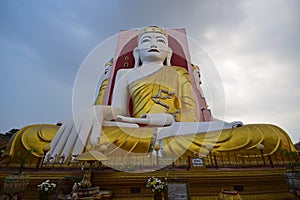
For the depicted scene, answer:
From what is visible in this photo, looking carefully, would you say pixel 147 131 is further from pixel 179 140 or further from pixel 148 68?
pixel 148 68

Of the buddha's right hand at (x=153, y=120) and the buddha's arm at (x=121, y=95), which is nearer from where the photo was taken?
the buddha's right hand at (x=153, y=120)

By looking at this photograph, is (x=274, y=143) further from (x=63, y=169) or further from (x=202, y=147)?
(x=63, y=169)

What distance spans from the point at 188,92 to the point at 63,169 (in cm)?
447

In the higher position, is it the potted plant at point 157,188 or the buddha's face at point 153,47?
the buddha's face at point 153,47

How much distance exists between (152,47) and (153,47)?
1.5 inches

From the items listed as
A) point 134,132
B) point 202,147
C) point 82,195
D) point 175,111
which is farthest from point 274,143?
point 82,195

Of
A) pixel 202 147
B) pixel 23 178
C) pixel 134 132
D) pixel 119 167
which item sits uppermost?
pixel 134 132

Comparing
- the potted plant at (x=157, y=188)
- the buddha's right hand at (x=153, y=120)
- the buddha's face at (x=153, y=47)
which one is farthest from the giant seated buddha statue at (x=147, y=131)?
the potted plant at (x=157, y=188)

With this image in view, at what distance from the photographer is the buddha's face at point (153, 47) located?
662 cm

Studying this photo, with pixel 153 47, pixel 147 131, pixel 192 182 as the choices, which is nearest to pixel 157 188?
pixel 192 182

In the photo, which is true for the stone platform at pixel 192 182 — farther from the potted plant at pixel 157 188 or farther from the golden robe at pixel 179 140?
the golden robe at pixel 179 140

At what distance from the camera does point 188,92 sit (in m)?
6.09

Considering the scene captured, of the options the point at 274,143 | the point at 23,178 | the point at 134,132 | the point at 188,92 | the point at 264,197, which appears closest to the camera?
the point at 23,178

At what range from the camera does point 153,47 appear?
6641 millimetres
